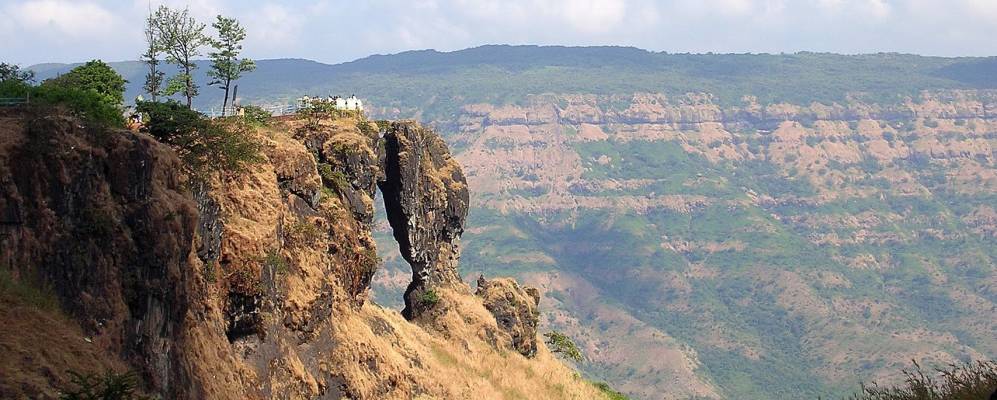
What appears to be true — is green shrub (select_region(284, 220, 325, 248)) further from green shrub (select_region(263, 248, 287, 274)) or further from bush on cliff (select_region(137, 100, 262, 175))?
bush on cliff (select_region(137, 100, 262, 175))

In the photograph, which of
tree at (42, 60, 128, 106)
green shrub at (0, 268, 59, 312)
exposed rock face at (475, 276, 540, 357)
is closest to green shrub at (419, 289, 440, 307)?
exposed rock face at (475, 276, 540, 357)

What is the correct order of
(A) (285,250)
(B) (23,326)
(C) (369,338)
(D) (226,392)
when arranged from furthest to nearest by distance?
(C) (369,338)
(A) (285,250)
(D) (226,392)
(B) (23,326)

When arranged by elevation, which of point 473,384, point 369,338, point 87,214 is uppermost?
point 87,214

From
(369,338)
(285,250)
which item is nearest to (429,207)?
(369,338)

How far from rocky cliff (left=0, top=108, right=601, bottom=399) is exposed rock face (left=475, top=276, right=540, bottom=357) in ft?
3.84

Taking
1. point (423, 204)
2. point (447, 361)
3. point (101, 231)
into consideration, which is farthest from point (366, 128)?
point (101, 231)

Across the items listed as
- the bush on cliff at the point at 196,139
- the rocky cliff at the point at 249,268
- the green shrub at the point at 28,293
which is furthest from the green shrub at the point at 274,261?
the green shrub at the point at 28,293

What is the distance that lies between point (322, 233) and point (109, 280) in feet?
58.3

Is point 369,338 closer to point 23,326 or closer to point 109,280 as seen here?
point 109,280

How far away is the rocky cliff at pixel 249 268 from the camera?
2880cm

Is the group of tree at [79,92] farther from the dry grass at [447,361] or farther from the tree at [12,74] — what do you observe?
the dry grass at [447,361]

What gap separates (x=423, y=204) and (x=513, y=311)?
29.7 ft

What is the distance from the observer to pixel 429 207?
6631 centimetres

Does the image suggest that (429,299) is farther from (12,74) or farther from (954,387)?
(954,387)
